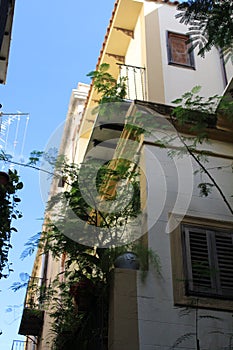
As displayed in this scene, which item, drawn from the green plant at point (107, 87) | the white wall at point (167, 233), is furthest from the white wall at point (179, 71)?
the white wall at point (167, 233)

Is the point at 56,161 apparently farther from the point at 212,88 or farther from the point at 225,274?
the point at 212,88

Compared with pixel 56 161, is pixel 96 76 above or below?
above

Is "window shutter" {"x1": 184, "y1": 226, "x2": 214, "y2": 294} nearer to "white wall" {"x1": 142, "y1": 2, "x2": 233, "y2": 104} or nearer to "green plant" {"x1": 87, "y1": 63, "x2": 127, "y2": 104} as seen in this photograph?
"green plant" {"x1": 87, "y1": 63, "x2": 127, "y2": 104}

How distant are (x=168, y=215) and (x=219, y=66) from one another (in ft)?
15.3

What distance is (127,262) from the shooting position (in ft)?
25.0

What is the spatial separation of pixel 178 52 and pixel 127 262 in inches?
228

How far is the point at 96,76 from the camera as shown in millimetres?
10398

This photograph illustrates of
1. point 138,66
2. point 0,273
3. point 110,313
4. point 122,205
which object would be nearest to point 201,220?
point 122,205

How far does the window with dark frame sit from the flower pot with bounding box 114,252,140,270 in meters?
0.74

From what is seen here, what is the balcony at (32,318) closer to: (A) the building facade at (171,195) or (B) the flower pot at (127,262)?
(A) the building facade at (171,195)

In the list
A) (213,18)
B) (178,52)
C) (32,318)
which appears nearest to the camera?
(213,18)

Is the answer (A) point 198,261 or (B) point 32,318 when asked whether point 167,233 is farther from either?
(B) point 32,318

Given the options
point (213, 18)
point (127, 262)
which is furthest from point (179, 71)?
point (127, 262)

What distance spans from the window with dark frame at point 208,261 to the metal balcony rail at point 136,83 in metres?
3.32
